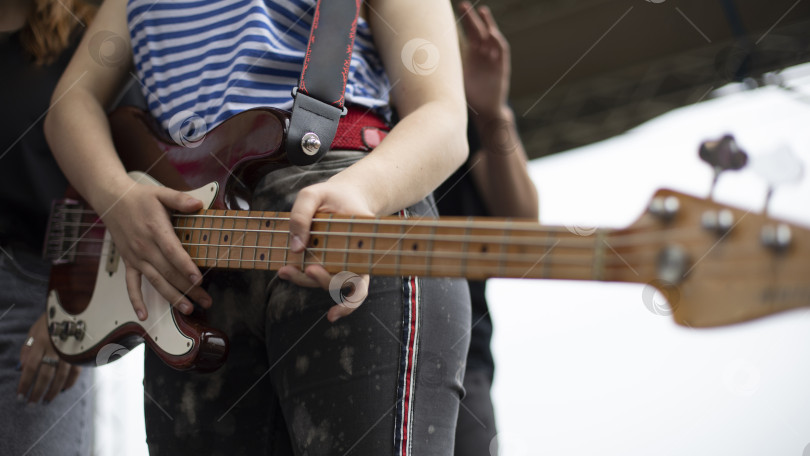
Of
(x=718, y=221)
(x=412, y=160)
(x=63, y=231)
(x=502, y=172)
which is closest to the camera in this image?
(x=718, y=221)

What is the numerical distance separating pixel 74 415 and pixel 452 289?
885mm

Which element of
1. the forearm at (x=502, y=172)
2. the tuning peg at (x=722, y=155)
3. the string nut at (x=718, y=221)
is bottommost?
the forearm at (x=502, y=172)

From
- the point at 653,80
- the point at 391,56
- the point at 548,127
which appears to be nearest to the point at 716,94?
the point at 653,80

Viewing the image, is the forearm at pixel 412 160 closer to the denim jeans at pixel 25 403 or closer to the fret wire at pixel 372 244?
the fret wire at pixel 372 244

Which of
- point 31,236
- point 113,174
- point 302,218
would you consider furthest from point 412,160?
point 31,236

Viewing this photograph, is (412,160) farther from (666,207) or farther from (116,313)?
(116,313)

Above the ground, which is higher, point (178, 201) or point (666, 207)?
point (666, 207)

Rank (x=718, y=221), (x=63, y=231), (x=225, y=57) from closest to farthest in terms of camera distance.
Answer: (x=718, y=221), (x=225, y=57), (x=63, y=231)

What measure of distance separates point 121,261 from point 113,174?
→ 5.3 inches

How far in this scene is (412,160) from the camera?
2.61 feet

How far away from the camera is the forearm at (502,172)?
1493 millimetres

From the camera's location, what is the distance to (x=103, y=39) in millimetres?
1085

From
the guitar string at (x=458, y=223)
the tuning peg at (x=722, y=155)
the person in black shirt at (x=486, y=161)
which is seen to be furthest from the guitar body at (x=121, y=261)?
the person in black shirt at (x=486, y=161)

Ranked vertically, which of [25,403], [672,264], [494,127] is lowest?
[25,403]
